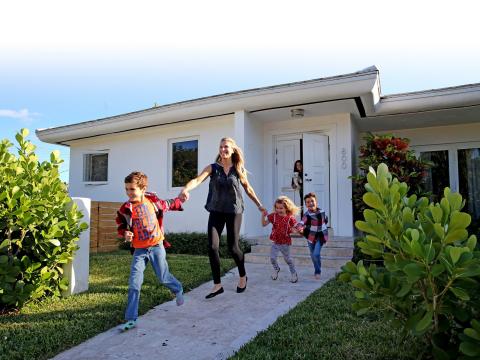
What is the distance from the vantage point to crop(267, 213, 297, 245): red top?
551cm

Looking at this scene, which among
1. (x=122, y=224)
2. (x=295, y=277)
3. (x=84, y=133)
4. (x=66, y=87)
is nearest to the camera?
(x=122, y=224)

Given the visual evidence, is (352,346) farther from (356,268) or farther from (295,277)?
(295,277)

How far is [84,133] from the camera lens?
425 inches

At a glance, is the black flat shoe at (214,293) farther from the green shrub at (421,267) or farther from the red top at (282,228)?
the green shrub at (421,267)

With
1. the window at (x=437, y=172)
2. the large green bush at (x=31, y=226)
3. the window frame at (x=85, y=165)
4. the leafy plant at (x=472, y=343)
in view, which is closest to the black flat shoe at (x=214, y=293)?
the large green bush at (x=31, y=226)

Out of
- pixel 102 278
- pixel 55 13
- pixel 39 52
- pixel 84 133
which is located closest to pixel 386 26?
pixel 55 13

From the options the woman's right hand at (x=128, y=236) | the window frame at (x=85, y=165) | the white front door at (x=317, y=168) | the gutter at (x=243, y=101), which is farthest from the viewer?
the window frame at (x=85, y=165)

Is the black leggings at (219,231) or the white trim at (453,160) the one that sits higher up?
the white trim at (453,160)

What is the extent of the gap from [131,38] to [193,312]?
13.0 ft

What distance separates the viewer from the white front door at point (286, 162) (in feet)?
29.4

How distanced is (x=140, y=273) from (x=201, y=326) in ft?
2.50

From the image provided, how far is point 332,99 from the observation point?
7242mm

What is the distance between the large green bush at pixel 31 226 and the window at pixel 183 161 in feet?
17.1

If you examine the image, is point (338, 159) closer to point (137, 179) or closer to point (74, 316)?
point (137, 179)
